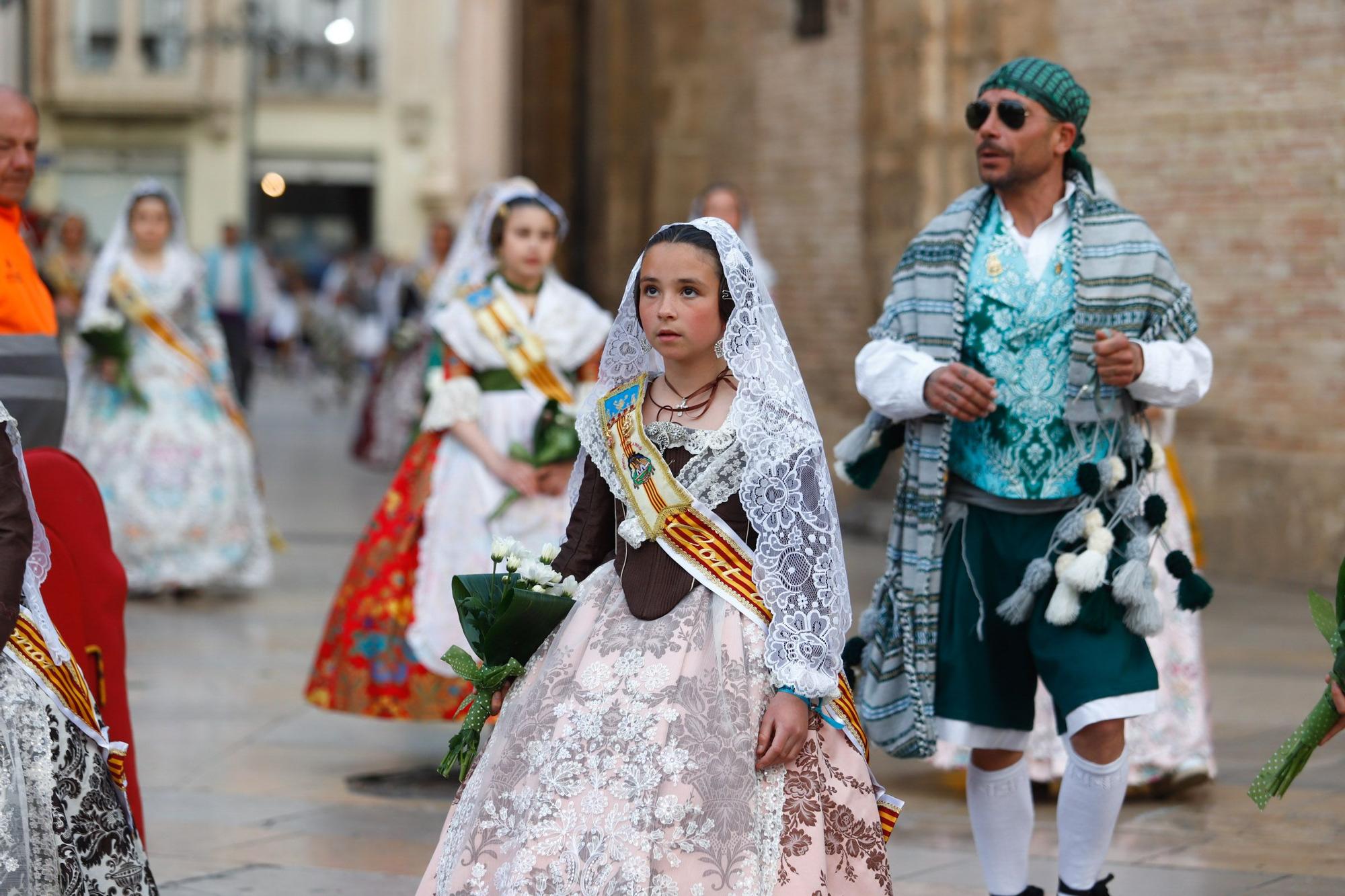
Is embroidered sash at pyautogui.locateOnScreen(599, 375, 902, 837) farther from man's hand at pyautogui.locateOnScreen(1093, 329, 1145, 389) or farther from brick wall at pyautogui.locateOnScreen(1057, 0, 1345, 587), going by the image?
brick wall at pyautogui.locateOnScreen(1057, 0, 1345, 587)

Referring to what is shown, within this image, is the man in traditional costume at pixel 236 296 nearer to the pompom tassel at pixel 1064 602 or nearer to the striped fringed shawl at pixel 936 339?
the striped fringed shawl at pixel 936 339

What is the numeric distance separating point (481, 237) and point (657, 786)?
3.81 metres

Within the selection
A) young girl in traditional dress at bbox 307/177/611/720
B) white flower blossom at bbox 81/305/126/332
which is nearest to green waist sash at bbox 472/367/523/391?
young girl in traditional dress at bbox 307/177/611/720

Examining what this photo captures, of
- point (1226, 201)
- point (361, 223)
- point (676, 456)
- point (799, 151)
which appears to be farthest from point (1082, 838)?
point (361, 223)

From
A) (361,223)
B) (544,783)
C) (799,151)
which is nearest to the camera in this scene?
(544,783)

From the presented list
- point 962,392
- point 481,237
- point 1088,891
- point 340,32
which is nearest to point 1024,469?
point 962,392

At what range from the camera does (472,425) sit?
6.60 m

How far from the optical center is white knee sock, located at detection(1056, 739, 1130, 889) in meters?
4.55

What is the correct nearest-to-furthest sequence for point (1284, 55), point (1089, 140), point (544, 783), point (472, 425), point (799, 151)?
point (544, 783) < point (472, 425) < point (1284, 55) < point (1089, 140) < point (799, 151)

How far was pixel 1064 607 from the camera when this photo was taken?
14.6 feet

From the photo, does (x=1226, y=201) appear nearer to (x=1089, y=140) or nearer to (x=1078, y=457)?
(x=1089, y=140)

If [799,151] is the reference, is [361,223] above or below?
below

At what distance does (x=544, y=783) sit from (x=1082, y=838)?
1.56m

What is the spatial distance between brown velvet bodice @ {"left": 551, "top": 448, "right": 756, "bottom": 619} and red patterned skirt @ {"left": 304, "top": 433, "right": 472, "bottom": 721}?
2543 millimetres
